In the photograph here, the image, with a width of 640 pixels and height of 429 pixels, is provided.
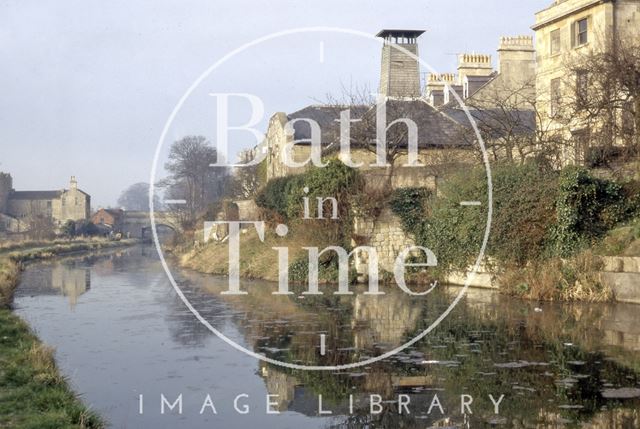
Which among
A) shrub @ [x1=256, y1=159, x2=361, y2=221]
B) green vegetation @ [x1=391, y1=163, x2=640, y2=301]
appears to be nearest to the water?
green vegetation @ [x1=391, y1=163, x2=640, y2=301]

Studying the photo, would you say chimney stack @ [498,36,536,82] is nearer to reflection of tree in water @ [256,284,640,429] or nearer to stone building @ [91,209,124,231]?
reflection of tree in water @ [256,284,640,429]

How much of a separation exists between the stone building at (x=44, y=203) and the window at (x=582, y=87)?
94.7 meters

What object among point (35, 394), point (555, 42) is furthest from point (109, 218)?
point (35, 394)

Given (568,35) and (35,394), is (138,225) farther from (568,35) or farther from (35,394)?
(35,394)

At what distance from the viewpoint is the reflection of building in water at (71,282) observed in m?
23.7

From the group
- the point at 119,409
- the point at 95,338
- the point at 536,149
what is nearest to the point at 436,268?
the point at 536,149

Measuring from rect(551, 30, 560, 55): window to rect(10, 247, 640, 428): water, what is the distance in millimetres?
19529

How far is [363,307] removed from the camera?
59.3 ft

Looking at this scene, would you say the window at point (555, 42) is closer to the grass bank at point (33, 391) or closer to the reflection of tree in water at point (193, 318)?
the reflection of tree in water at point (193, 318)

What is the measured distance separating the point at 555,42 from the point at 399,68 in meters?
8.87

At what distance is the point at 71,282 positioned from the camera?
1130 inches

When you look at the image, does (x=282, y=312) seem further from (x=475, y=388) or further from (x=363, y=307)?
(x=475, y=388)

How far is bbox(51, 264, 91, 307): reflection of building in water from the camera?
77.7ft

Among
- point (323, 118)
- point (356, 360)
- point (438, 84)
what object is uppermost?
point (438, 84)
